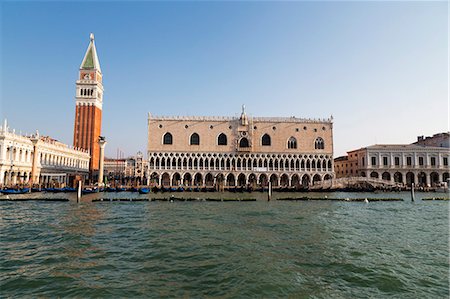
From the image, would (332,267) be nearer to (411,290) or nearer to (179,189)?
(411,290)

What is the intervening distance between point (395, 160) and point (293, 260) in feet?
142

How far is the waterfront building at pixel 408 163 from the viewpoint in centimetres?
4359

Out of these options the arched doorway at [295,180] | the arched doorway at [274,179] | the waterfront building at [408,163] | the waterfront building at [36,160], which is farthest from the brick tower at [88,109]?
the waterfront building at [408,163]

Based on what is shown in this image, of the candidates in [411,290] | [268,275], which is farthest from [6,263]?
[411,290]

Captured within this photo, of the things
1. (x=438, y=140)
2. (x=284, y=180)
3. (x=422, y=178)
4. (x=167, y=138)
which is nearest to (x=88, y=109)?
(x=167, y=138)

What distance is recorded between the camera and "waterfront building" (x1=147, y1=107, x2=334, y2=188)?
136 feet

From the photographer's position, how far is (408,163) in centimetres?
4391

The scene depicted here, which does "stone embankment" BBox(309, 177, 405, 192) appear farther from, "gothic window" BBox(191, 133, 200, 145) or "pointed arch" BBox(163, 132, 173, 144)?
"pointed arch" BBox(163, 132, 173, 144)

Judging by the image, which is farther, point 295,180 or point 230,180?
point 295,180

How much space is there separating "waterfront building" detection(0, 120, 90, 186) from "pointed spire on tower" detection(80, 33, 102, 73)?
49.2 feet

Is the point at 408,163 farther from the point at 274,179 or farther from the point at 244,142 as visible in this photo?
the point at 244,142

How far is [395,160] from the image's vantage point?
1737 inches

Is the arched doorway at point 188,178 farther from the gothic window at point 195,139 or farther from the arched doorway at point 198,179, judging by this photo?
the gothic window at point 195,139

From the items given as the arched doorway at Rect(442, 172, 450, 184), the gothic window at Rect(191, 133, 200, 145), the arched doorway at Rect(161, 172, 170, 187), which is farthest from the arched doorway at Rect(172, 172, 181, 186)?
the arched doorway at Rect(442, 172, 450, 184)
